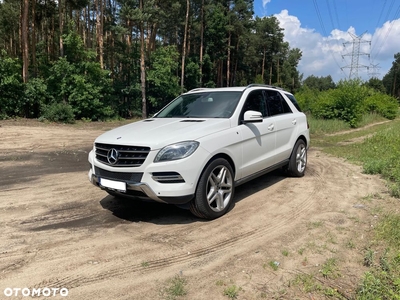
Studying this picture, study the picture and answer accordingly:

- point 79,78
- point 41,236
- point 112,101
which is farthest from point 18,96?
point 41,236

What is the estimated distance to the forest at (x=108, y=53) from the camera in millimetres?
20688

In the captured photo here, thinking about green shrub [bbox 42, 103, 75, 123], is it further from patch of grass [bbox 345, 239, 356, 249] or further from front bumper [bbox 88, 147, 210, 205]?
patch of grass [bbox 345, 239, 356, 249]

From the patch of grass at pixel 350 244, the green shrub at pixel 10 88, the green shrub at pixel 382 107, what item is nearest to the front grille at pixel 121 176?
the patch of grass at pixel 350 244

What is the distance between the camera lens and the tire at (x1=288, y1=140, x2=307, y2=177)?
6.45m

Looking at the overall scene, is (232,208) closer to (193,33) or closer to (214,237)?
(214,237)

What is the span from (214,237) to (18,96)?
20.3 metres

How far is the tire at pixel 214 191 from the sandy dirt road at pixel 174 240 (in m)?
0.17

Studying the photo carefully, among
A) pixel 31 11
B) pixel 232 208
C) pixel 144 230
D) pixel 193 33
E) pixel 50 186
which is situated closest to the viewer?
pixel 144 230

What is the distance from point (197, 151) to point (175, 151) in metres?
0.29

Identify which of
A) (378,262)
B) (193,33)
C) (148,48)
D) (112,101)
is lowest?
(378,262)

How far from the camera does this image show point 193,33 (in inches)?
1720

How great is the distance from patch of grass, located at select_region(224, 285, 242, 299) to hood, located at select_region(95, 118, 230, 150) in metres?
1.85

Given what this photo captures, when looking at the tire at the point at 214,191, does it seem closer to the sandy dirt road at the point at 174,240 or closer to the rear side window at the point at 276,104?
the sandy dirt road at the point at 174,240

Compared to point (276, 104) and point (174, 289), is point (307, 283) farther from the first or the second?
point (276, 104)
